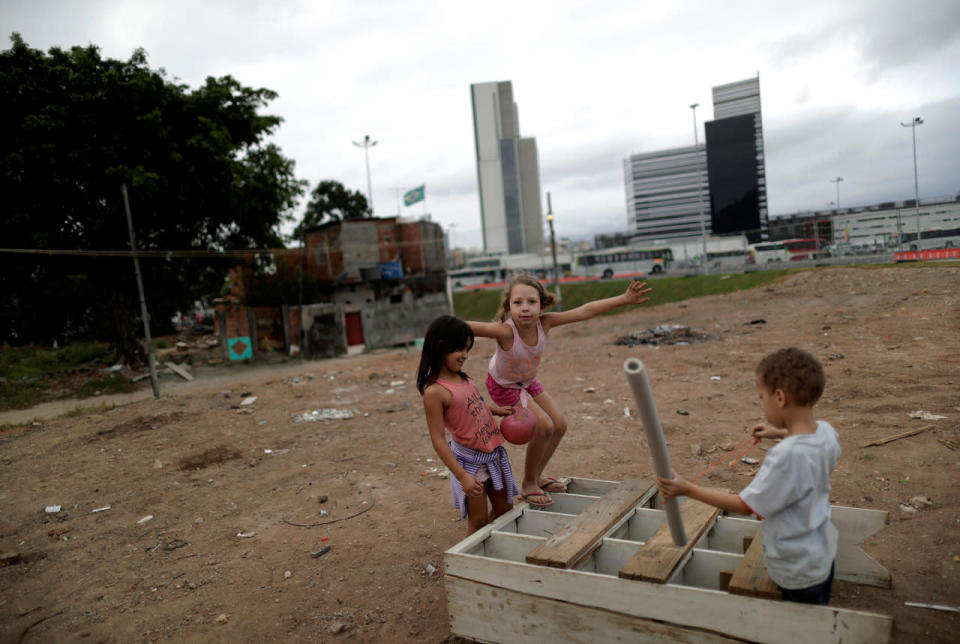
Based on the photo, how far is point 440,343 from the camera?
3.42 metres

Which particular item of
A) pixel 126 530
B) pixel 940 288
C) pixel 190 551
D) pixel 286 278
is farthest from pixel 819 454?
pixel 286 278

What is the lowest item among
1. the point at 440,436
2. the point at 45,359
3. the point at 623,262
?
the point at 45,359

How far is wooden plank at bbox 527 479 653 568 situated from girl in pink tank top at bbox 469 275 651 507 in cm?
52

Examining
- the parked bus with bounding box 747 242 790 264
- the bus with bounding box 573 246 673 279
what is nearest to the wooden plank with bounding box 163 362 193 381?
the parked bus with bounding box 747 242 790 264

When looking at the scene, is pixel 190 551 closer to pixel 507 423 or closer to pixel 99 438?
pixel 507 423

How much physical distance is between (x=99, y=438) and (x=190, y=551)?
20.6 ft

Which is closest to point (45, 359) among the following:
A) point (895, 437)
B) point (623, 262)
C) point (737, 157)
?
point (895, 437)

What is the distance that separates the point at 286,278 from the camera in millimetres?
26891

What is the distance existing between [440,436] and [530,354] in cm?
96

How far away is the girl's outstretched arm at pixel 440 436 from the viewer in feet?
10.6

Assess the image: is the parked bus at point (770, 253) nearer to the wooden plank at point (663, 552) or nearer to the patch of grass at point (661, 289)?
the patch of grass at point (661, 289)

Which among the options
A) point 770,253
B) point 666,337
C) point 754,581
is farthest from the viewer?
point 770,253

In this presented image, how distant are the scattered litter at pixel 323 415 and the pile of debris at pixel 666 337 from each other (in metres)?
8.71

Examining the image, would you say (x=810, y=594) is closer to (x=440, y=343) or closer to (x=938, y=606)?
(x=938, y=606)
